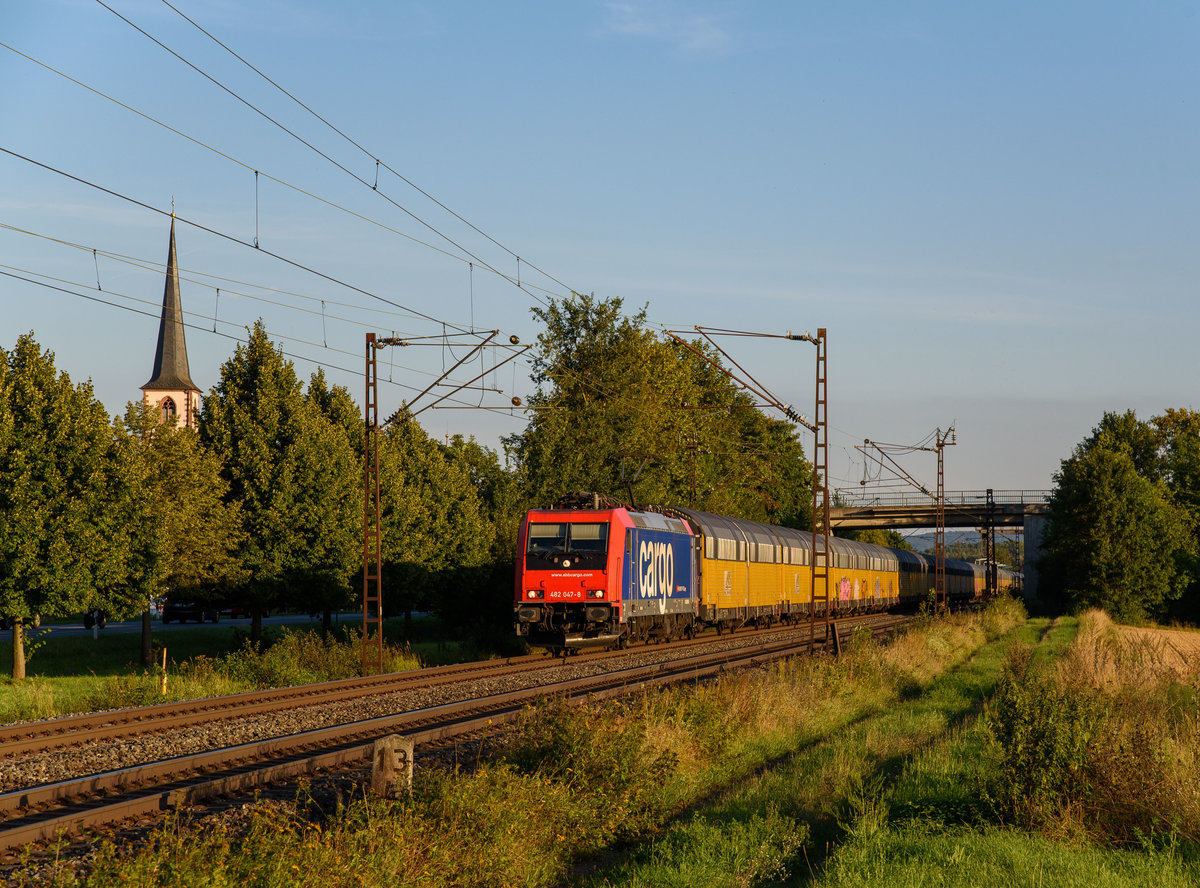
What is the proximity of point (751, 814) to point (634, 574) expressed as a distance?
63.3 ft

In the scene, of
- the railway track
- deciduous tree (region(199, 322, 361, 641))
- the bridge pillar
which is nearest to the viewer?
the railway track

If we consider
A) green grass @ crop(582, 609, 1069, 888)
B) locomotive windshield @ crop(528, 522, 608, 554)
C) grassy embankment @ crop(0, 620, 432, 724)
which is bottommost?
grassy embankment @ crop(0, 620, 432, 724)

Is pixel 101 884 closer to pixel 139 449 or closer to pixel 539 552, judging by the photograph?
pixel 539 552

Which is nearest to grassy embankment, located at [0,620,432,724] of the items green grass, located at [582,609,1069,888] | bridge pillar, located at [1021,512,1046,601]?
green grass, located at [582,609,1069,888]

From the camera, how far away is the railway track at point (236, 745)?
1039 centimetres

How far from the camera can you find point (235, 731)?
15773 millimetres

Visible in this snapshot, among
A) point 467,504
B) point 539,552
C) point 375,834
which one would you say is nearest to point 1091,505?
point 467,504

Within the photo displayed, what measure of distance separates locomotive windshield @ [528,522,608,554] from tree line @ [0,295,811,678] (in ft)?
16.7

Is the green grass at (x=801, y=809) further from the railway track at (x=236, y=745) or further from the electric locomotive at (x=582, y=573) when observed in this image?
the electric locomotive at (x=582, y=573)

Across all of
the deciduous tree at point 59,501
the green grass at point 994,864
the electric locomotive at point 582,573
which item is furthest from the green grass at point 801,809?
the deciduous tree at point 59,501

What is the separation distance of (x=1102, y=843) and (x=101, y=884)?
810cm

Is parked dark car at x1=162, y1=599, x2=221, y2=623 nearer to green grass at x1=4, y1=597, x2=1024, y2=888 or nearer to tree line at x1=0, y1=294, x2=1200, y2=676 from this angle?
tree line at x1=0, y1=294, x2=1200, y2=676

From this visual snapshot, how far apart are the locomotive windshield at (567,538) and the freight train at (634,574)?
3 centimetres

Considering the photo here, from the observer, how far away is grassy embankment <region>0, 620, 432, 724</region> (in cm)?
2024
